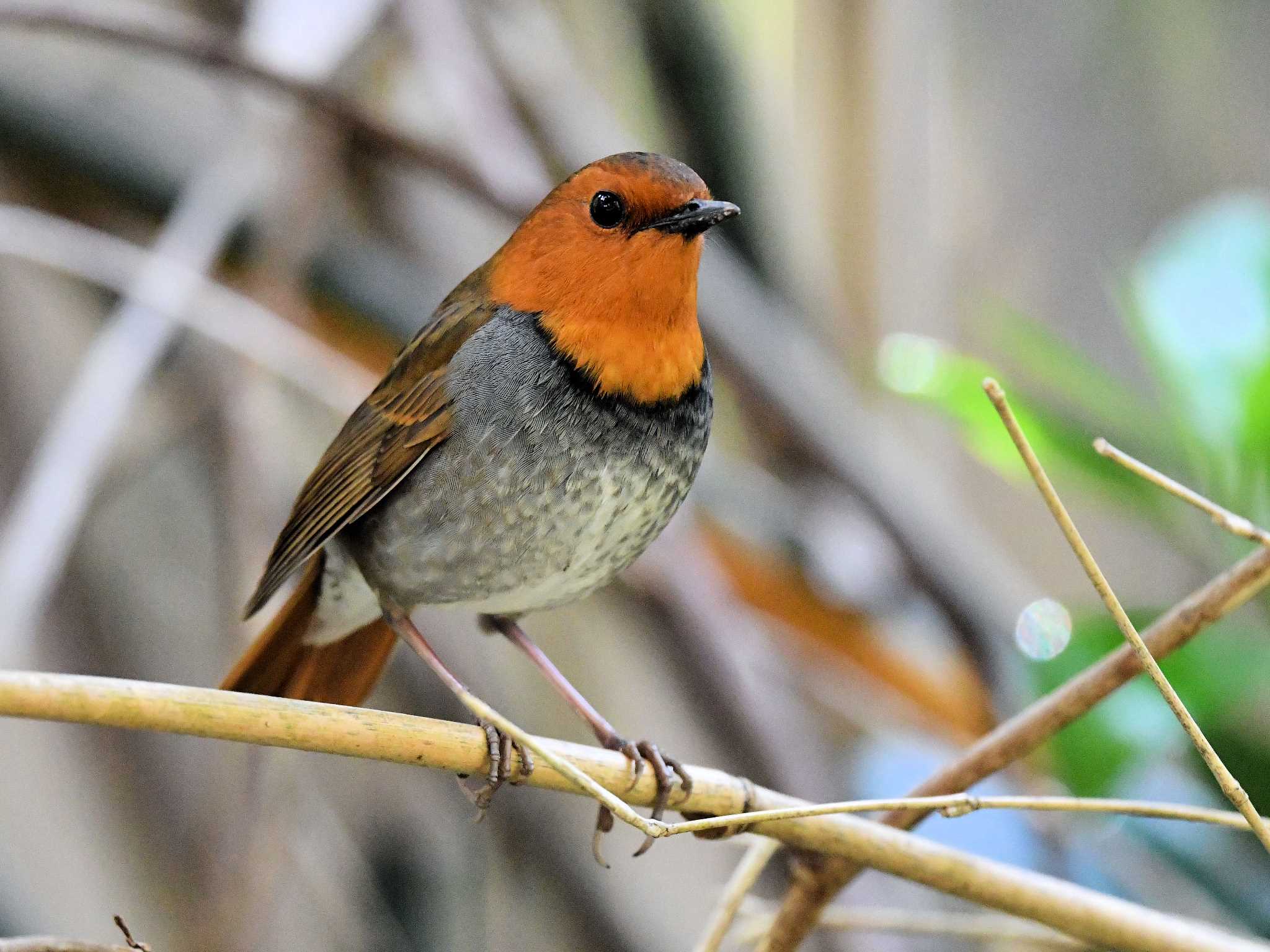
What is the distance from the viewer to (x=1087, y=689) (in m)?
1.37

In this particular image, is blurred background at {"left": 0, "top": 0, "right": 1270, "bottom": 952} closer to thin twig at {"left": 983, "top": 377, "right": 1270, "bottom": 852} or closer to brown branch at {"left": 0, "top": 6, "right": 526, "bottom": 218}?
brown branch at {"left": 0, "top": 6, "right": 526, "bottom": 218}

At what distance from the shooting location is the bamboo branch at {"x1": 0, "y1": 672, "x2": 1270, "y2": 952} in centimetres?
109

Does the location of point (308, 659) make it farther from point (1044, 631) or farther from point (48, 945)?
point (1044, 631)

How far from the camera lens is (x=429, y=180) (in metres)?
3.37

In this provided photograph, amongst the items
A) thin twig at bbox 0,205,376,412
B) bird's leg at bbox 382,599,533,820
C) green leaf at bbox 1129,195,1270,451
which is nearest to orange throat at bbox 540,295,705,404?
bird's leg at bbox 382,599,533,820

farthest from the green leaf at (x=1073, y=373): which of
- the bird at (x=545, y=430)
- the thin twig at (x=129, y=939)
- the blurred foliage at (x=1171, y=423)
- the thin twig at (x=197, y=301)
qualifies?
the thin twig at (x=129, y=939)

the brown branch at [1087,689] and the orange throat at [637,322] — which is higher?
the orange throat at [637,322]

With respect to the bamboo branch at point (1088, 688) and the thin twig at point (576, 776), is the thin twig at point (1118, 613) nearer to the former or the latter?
the bamboo branch at point (1088, 688)

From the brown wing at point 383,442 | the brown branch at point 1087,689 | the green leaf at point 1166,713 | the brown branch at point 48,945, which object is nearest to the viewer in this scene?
the brown branch at point 48,945

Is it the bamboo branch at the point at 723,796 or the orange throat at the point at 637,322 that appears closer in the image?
the bamboo branch at the point at 723,796

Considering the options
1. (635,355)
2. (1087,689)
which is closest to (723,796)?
(1087,689)

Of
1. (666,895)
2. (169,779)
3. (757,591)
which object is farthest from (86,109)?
(666,895)

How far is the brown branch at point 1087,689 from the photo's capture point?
135cm

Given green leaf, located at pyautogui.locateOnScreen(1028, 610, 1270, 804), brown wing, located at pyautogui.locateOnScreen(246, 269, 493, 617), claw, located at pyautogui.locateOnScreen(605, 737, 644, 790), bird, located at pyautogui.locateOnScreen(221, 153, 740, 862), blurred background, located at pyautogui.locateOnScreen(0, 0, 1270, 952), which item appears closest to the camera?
claw, located at pyautogui.locateOnScreen(605, 737, 644, 790)
